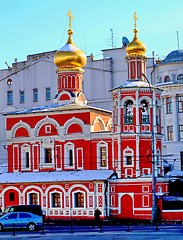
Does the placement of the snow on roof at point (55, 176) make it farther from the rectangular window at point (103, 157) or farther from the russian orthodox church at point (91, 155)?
the rectangular window at point (103, 157)

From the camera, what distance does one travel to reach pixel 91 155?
4378 centimetres

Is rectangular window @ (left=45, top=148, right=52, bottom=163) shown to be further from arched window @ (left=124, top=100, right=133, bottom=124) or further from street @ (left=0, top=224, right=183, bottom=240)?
street @ (left=0, top=224, right=183, bottom=240)

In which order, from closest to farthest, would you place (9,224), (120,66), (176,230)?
(176,230), (9,224), (120,66)

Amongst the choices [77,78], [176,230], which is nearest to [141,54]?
[77,78]

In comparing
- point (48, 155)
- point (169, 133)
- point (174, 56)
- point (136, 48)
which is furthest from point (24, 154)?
point (174, 56)

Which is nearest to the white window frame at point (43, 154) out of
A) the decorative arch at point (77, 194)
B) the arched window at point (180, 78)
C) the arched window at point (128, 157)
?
the decorative arch at point (77, 194)

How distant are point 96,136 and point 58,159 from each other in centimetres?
336

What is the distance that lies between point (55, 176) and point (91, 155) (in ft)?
9.72

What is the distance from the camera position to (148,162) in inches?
1651

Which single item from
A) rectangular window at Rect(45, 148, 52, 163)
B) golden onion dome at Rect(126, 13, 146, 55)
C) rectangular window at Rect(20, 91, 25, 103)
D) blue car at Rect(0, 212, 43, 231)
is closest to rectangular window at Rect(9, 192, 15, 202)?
rectangular window at Rect(45, 148, 52, 163)

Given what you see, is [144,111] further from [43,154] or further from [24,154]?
[24,154]

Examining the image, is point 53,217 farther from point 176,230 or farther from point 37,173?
point 176,230

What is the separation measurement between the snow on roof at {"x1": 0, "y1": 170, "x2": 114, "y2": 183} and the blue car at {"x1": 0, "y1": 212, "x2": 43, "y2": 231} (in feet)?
32.5

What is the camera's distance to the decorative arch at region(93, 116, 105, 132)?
149 ft
